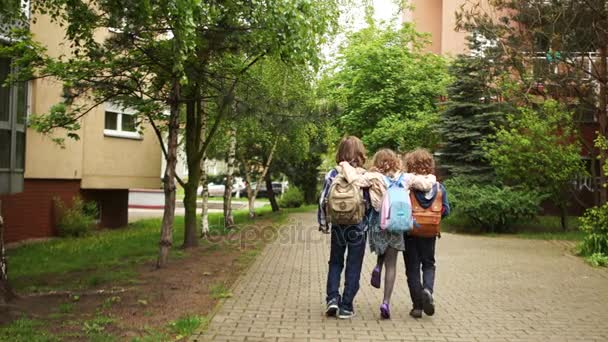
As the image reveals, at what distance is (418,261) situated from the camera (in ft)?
21.6

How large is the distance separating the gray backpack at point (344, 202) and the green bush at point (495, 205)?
11.7m

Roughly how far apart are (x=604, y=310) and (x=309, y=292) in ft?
11.4

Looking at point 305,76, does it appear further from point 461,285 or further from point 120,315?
point 120,315

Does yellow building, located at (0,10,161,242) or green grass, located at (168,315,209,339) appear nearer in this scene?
green grass, located at (168,315,209,339)

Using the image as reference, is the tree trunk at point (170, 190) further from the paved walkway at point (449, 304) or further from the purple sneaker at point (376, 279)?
the purple sneaker at point (376, 279)

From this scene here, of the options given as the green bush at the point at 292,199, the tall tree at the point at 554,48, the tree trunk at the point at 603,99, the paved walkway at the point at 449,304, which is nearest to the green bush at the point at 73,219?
the paved walkway at the point at 449,304

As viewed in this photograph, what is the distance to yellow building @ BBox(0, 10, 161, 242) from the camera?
1567 cm

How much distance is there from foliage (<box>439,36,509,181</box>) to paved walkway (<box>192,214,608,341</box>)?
27.8 feet

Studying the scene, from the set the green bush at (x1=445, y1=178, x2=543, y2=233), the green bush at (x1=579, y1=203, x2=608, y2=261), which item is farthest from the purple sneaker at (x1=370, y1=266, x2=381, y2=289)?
the green bush at (x1=445, y1=178, x2=543, y2=233)

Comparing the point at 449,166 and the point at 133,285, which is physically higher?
the point at 449,166

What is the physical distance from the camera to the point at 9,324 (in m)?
5.83

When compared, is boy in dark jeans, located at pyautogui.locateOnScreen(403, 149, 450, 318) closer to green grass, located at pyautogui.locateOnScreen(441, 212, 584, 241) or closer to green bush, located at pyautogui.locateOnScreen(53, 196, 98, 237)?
green grass, located at pyautogui.locateOnScreen(441, 212, 584, 241)

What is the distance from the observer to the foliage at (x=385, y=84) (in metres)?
28.2

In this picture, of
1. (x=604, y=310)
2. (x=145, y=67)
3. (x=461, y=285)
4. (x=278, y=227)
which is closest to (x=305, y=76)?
(x=278, y=227)
